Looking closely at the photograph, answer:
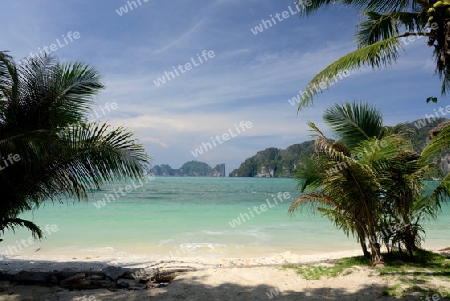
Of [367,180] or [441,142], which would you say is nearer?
[441,142]

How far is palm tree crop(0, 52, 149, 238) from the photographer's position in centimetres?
402

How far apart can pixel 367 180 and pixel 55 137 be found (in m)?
4.74

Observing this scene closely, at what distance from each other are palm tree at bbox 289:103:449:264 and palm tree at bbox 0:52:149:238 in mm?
3365

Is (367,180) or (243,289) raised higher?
(367,180)

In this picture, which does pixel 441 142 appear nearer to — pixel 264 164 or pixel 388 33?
pixel 388 33

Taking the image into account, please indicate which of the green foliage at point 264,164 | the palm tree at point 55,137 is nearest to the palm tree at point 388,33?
the palm tree at point 55,137

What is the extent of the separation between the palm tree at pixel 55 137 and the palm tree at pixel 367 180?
3.37 metres

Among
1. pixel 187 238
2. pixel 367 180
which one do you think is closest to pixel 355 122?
pixel 367 180

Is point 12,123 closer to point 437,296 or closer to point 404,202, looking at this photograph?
point 437,296

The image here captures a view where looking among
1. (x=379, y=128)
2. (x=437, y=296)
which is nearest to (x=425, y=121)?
(x=379, y=128)

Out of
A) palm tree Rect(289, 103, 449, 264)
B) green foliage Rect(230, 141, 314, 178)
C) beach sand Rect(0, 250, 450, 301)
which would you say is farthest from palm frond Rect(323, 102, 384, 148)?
green foliage Rect(230, 141, 314, 178)

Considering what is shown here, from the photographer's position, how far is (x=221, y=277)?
5668 millimetres

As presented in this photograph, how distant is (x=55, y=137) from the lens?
3.63 metres

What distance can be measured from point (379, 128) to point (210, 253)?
21.1 feet
